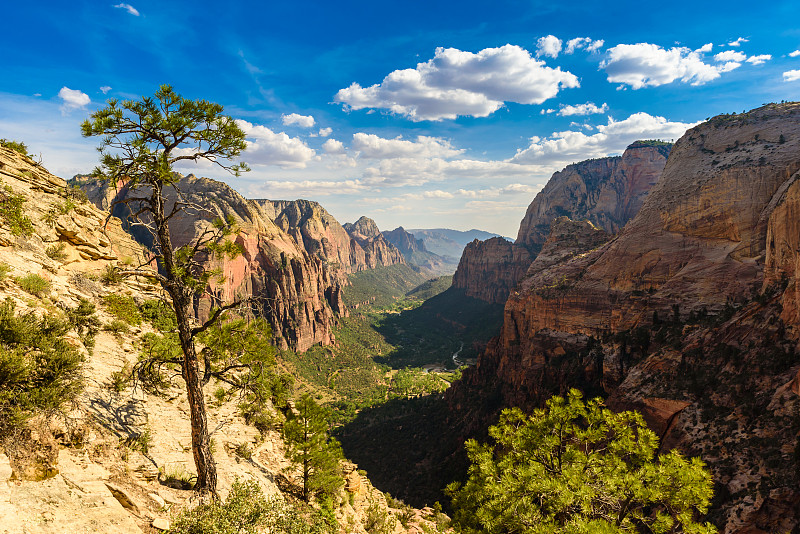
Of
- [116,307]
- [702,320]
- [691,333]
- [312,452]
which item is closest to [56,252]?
[116,307]

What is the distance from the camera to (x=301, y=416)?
58.8ft

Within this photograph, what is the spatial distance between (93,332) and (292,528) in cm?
1481

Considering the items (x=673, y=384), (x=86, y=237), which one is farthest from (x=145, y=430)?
(x=673, y=384)

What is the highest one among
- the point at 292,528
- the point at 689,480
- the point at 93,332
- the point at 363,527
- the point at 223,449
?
the point at 93,332

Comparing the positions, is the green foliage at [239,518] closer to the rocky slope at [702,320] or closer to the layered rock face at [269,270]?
the rocky slope at [702,320]

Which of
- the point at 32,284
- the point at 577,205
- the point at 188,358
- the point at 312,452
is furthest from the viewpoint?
the point at 577,205

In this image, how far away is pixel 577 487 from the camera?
11680mm

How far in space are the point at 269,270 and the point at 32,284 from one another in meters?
126

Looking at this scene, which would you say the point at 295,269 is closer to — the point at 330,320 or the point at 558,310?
the point at 330,320

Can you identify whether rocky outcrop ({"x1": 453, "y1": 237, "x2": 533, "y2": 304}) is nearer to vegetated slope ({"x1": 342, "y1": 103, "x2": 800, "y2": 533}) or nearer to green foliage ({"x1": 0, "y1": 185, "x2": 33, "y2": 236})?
vegetated slope ({"x1": 342, "y1": 103, "x2": 800, "y2": 533})

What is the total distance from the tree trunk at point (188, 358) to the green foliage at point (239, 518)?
1.79 metres

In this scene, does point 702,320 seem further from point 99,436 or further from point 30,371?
point 30,371

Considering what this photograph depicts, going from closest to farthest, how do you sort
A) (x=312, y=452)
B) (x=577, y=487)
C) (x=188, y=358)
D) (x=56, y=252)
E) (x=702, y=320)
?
(x=188, y=358) < (x=577, y=487) < (x=312, y=452) < (x=56, y=252) < (x=702, y=320)

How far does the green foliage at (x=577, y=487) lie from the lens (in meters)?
11.2
